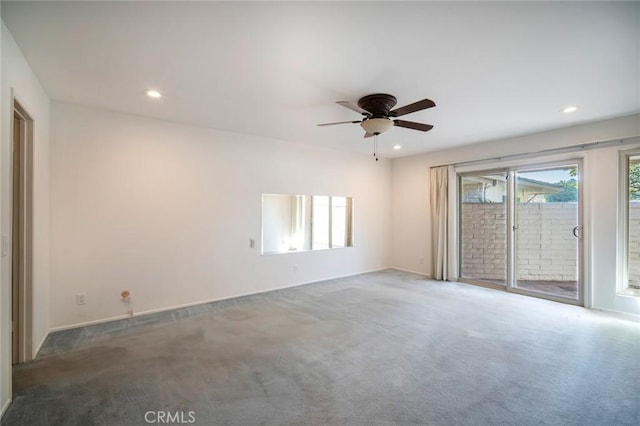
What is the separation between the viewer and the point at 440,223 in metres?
5.62

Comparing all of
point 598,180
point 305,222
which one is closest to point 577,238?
point 598,180

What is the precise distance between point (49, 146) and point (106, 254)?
4.30 feet

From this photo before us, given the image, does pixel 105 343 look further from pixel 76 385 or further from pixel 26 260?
pixel 26 260

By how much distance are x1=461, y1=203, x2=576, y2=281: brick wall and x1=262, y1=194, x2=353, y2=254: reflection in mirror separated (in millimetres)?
2315

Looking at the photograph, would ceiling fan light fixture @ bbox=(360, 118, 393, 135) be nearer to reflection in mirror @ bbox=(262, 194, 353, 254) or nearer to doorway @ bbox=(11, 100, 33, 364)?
reflection in mirror @ bbox=(262, 194, 353, 254)

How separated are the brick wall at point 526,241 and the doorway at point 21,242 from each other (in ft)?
20.1

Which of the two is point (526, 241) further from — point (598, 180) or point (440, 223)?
point (440, 223)

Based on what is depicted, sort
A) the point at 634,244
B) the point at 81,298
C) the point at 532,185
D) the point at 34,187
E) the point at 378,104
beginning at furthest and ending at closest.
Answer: the point at 532,185, the point at 634,244, the point at 81,298, the point at 378,104, the point at 34,187

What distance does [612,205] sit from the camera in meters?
3.78

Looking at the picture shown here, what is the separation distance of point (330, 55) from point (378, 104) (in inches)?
34.2

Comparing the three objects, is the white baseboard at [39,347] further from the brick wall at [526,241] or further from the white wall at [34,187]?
the brick wall at [526,241]

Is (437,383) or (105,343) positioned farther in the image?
(105,343)

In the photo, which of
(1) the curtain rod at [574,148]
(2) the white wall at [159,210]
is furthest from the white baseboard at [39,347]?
(1) the curtain rod at [574,148]

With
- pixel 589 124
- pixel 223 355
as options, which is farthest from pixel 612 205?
pixel 223 355
